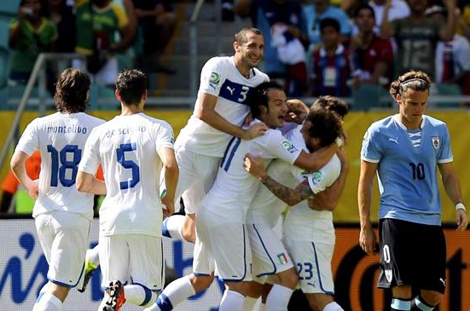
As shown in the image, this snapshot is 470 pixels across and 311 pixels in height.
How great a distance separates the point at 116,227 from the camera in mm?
9180

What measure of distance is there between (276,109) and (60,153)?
1.75 m

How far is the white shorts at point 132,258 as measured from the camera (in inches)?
363

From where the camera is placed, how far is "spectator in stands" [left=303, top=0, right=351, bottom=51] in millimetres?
16281

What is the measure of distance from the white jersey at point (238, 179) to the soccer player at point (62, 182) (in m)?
1.04

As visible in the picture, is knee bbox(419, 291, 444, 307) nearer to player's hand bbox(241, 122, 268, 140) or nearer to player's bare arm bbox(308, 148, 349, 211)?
player's bare arm bbox(308, 148, 349, 211)

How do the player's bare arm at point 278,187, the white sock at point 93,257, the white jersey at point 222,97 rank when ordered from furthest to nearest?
the white sock at point 93,257 < the white jersey at point 222,97 < the player's bare arm at point 278,187

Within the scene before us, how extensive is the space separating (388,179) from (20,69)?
715 cm

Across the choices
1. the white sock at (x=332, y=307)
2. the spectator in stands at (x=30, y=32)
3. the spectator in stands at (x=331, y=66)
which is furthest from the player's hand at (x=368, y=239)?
the spectator in stands at (x=30, y=32)

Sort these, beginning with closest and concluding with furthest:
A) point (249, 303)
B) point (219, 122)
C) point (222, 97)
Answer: point (219, 122)
point (222, 97)
point (249, 303)

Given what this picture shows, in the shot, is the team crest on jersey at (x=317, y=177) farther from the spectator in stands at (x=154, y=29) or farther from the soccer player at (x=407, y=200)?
the spectator in stands at (x=154, y=29)

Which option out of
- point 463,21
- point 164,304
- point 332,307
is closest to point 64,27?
point 463,21

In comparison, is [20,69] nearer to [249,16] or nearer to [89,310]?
[249,16]

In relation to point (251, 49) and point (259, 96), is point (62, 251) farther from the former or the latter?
point (251, 49)

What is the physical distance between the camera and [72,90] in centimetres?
970
